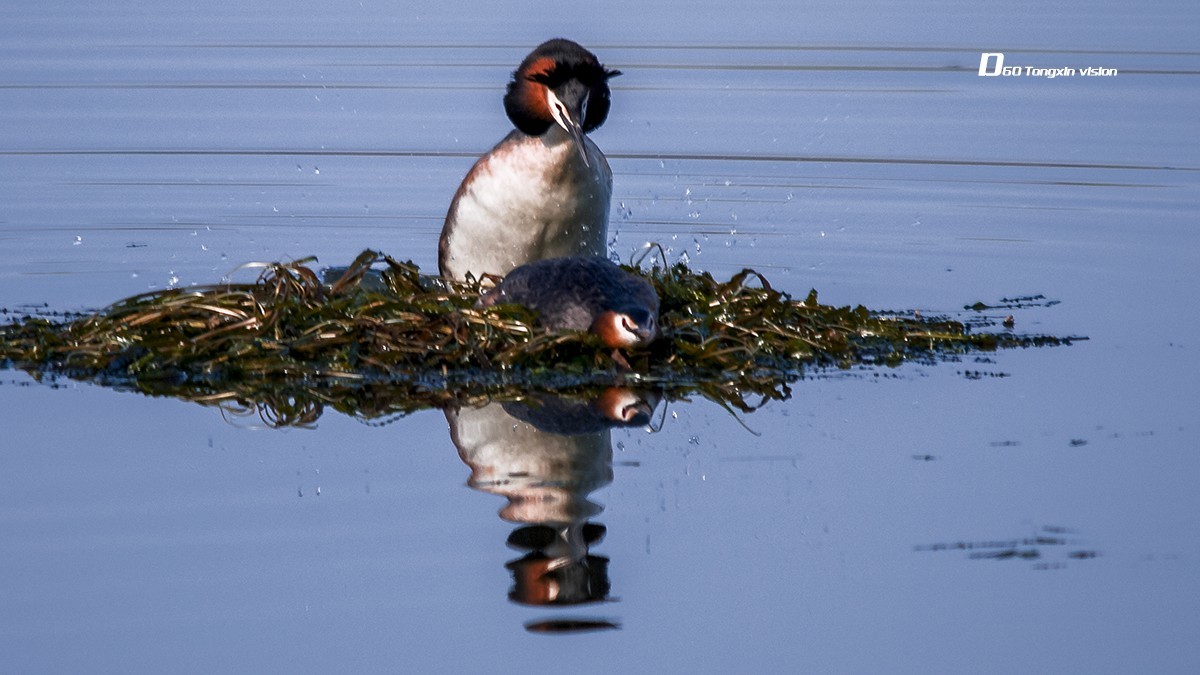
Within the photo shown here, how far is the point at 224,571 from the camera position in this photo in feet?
20.2

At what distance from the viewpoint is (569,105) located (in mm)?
9445

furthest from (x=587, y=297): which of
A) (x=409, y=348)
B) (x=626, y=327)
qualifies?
(x=409, y=348)

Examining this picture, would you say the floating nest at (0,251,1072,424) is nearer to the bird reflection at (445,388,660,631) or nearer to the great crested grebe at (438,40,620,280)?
the bird reflection at (445,388,660,631)

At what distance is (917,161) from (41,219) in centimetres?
608

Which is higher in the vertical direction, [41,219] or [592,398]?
[41,219]

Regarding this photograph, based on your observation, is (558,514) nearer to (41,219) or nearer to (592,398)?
(592,398)

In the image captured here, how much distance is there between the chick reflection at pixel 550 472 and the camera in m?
6.18

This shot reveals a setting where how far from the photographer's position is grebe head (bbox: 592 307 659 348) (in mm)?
8484

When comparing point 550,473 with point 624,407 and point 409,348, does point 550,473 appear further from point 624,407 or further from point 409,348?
point 409,348

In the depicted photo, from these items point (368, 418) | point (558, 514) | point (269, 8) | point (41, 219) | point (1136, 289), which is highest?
point (269, 8)

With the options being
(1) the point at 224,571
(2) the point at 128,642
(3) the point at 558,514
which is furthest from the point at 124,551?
(3) the point at 558,514

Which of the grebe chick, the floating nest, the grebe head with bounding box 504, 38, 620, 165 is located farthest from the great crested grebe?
the grebe chick

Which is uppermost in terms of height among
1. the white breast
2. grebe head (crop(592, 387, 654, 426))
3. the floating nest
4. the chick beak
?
the chick beak

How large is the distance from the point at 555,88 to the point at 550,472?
9.14 ft
